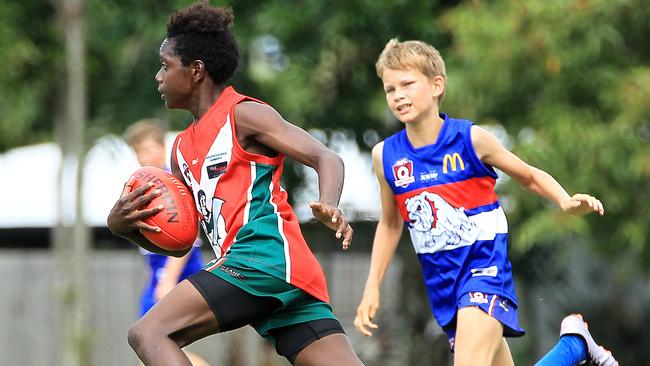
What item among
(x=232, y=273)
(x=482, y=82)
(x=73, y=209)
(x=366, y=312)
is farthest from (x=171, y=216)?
(x=73, y=209)

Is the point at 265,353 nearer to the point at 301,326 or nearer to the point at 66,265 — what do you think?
the point at 66,265

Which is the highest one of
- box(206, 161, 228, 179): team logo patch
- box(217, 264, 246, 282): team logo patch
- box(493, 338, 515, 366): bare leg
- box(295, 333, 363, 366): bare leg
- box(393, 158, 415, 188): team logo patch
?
box(393, 158, 415, 188): team logo patch

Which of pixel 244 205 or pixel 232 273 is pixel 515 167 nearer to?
pixel 244 205

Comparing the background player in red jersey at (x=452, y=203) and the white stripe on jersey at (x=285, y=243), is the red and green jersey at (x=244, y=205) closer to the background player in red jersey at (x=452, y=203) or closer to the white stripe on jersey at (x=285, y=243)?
the white stripe on jersey at (x=285, y=243)

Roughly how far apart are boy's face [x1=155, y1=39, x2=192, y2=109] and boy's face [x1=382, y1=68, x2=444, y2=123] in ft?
4.27

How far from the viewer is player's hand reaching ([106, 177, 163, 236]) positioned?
5.21 meters

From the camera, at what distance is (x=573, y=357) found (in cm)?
661

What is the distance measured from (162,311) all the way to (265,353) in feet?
32.8

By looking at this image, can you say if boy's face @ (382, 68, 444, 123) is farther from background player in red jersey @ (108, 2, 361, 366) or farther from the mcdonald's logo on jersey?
background player in red jersey @ (108, 2, 361, 366)

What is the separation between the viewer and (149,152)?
8.18 m

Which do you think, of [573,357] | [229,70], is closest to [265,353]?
[573,357]

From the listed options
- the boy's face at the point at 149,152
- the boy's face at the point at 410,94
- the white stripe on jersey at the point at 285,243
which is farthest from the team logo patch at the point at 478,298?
the boy's face at the point at 149,152

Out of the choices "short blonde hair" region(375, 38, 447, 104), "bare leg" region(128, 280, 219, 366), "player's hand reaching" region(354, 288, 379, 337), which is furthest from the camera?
"short blonde hair" region(375, 38, 447, 104)

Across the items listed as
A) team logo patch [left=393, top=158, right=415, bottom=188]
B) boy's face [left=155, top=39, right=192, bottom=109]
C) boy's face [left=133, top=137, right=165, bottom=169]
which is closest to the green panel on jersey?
boy's face [left=155, top=39, right=192, bottom=109]
